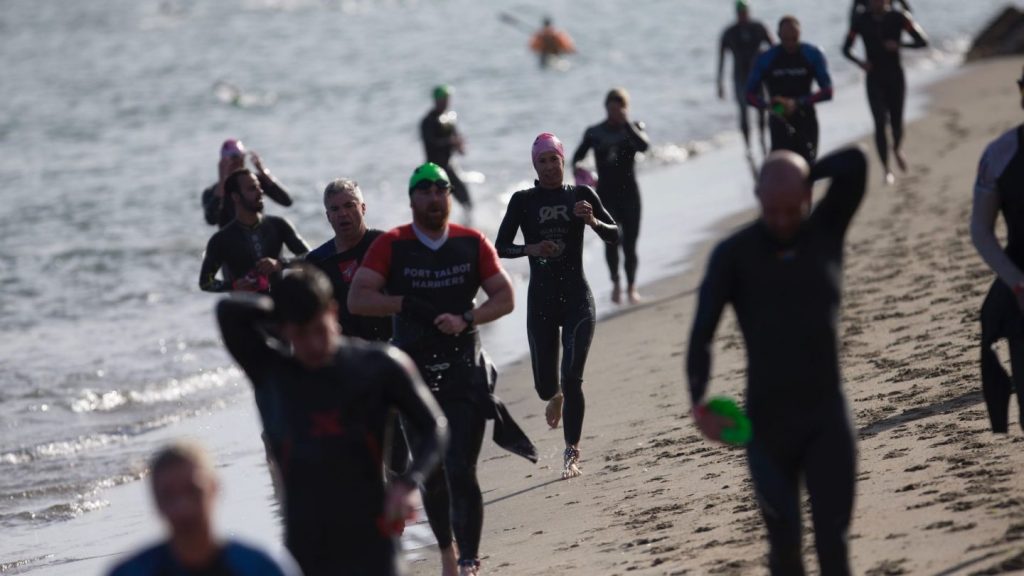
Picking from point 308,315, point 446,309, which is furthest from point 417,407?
point 446,309

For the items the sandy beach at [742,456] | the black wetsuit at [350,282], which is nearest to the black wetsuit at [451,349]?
the sandy beach at [742,456]

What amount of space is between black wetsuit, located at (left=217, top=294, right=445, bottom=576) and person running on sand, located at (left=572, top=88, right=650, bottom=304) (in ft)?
25.9

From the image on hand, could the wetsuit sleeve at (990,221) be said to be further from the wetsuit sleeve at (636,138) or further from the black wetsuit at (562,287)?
the wetsuit sleeve at (636,138)

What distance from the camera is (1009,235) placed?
6465mm

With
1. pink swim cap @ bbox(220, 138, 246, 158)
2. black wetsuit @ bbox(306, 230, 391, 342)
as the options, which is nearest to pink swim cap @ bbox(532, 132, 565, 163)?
black wetsuit @ bbox(306, 230, 391, 342)

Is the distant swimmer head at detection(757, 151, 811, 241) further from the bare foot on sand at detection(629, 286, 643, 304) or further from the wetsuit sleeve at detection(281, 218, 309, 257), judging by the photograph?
the bare foot on sand at detection(629, 286, 643, 304)

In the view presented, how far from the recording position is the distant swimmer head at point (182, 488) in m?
4.07

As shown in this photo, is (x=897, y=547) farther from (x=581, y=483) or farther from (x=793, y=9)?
(x=793, y=9)

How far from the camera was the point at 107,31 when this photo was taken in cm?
6675

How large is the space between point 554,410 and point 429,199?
122 inches

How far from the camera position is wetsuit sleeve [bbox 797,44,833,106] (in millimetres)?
13914

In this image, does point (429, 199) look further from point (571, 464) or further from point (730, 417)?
point (571, 464)

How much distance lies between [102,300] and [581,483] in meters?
11.2

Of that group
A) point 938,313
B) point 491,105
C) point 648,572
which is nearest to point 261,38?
point 491,105
